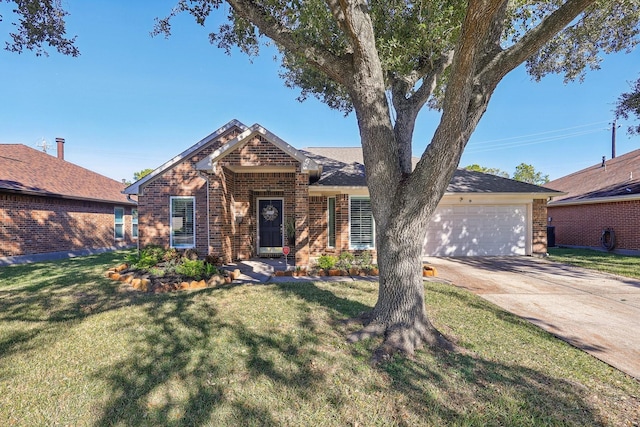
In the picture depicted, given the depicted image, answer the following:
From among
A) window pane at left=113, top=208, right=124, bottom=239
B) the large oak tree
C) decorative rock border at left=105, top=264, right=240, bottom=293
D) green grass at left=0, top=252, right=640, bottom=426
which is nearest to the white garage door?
green grass at left=0, top=252, right=640, bottom=426

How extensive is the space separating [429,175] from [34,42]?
8.51 m

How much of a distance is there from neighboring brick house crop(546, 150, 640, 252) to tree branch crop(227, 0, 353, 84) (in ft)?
50.6

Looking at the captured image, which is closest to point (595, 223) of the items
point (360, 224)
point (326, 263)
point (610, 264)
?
point (610, 264)

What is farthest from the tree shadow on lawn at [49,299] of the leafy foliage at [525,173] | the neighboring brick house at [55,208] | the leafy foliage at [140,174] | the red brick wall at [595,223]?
the leafy foliage at [525,173]

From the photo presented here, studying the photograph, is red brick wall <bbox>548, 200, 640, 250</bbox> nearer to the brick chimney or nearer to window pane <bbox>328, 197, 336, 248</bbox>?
window pane <bbox>328, 197, 336, 248</bbox>

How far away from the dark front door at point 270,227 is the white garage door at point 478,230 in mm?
6003

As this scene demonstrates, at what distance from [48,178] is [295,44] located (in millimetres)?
15252

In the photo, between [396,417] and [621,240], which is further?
[621,240]

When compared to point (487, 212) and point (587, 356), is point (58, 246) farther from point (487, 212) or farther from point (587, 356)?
point (487, 212)

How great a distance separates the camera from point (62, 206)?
43.3 ft

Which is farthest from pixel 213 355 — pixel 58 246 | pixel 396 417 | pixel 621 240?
pixel 621 240

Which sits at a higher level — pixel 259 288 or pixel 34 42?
→ pixel 34 42

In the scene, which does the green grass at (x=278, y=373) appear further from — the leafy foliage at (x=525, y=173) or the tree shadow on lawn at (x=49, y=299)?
the leafy foliage at (x=525, y=173)

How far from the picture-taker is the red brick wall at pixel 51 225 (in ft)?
36.1
